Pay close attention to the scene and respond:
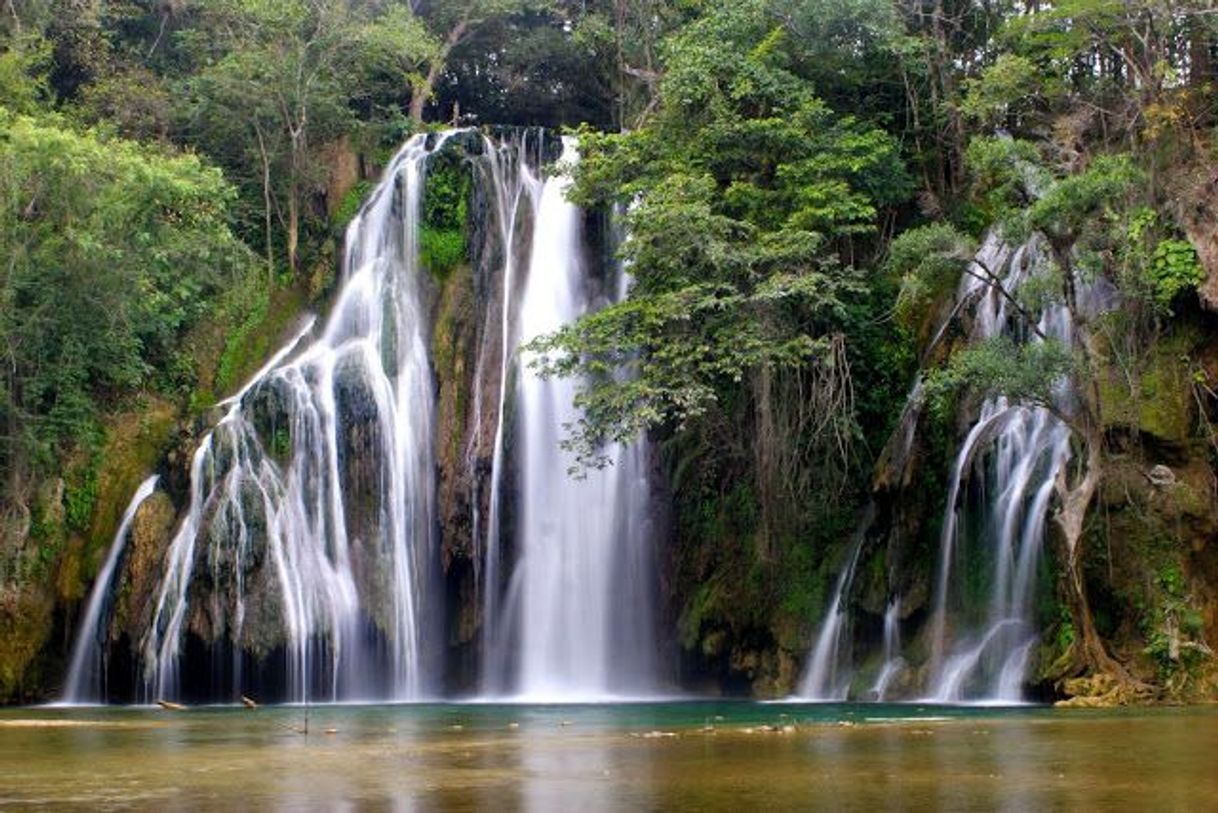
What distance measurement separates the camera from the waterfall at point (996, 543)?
18266mm

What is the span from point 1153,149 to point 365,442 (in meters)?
13.0

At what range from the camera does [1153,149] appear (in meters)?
20.0

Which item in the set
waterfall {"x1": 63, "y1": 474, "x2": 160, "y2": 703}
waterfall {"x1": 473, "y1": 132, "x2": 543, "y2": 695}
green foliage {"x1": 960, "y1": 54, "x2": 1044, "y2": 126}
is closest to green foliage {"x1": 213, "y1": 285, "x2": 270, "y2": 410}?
waterfall {"x1": 63, "y1": 474, "x2": 160, "y2": 703}

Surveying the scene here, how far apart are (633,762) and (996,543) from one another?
34.1ft

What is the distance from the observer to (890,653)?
19766mm

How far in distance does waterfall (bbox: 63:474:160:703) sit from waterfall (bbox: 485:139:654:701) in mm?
5827

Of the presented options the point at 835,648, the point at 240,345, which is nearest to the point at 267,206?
the point at 240,345

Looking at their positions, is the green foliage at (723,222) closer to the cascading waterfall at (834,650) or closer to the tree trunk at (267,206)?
the cascading waterfall at (834,650)

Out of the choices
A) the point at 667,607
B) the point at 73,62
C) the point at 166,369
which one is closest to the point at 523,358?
the point at 667,607

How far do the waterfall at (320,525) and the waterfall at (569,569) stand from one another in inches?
61.8

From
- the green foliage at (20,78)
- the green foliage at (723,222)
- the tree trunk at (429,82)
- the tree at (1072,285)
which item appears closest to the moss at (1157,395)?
the tree at (1072,285)

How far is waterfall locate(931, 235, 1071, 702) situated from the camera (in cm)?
1827

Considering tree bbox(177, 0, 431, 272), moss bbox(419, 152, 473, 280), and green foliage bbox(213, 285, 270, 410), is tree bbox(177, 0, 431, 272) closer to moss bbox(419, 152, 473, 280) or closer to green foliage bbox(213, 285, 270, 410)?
green foliage bbox(213, 285, 270, 410)

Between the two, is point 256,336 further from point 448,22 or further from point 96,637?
point 448,22
